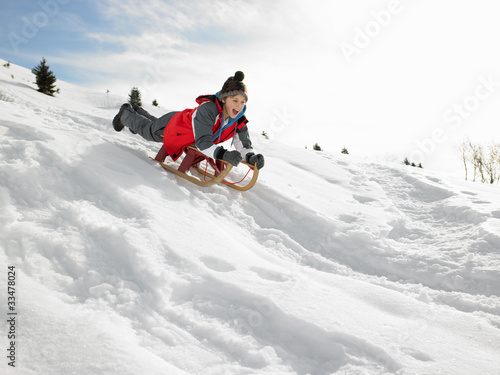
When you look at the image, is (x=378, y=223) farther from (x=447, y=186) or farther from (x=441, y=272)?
(x=447, y=186)

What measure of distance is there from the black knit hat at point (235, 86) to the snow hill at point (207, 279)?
93cm

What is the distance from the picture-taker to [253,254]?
2.03 meters

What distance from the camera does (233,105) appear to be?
9.79 feet

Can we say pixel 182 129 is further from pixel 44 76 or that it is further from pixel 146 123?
pixel 44 76

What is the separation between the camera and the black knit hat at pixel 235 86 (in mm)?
2914

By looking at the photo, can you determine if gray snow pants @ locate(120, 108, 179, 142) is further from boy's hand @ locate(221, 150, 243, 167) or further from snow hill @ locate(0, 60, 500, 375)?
boy's hand @ locate(221, 150, 243, 167)

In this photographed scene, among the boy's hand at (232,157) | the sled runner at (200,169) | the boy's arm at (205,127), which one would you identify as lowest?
the sled runner at (200,169)

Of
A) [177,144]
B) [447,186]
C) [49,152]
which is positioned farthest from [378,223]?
[49,152]

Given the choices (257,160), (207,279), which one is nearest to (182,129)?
(257,160)

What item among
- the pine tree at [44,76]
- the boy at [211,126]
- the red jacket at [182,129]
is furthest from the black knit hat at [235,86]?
the pine tree at [44,76]

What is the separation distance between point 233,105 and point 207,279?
74.1 inches

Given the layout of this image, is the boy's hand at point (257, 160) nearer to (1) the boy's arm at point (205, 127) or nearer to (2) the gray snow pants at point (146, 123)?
(1) the boy's arm at point (205, 127)

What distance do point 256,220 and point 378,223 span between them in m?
1.18

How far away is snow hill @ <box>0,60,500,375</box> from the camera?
3.89ft
